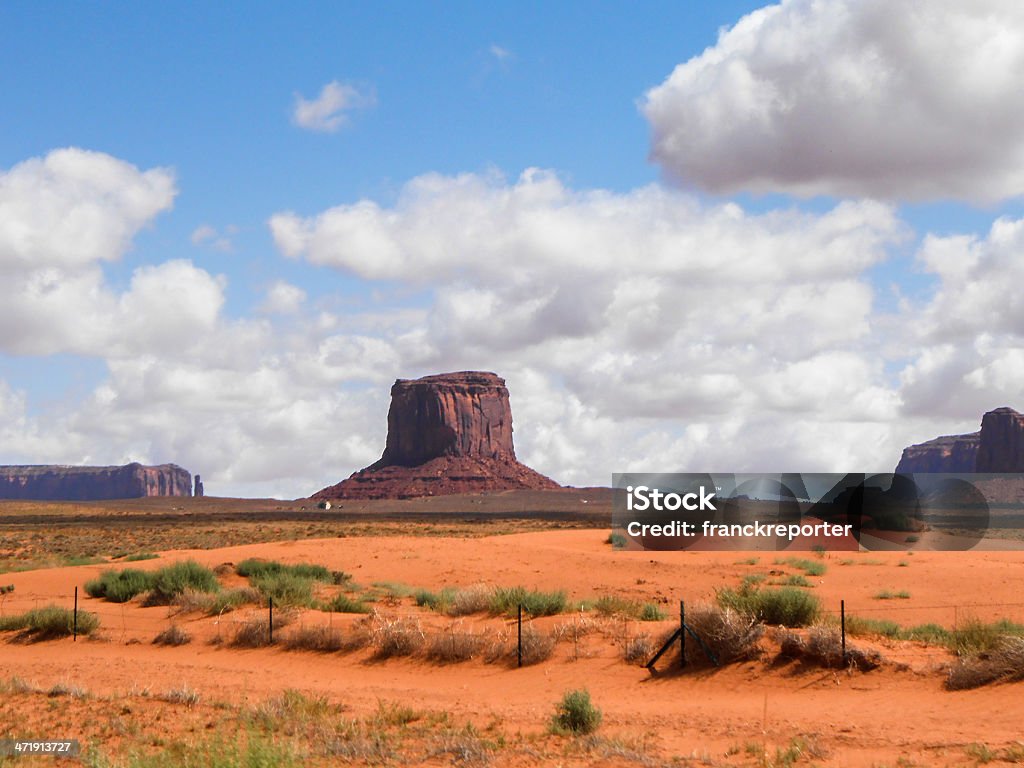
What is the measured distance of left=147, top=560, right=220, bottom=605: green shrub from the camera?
2778cm

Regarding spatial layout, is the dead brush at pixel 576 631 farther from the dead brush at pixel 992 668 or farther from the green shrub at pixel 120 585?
the green shrub at pixel 120 585

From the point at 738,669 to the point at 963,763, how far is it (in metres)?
6.30

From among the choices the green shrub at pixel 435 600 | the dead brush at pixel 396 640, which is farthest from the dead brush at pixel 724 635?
the green shrub at pixel 435 600

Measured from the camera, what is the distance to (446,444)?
184000mm

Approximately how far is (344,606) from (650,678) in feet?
33.3

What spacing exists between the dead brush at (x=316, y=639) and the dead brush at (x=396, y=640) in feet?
2.71

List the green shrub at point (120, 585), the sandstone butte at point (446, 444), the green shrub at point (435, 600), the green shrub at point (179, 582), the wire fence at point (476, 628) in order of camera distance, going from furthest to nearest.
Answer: the sandstone butte at point (446, 444) → the green shrub at point (120, 585) → the green shrub at point (179, 582) → the green shrub at point (435, 600) → the wire fence at point (476, 628)

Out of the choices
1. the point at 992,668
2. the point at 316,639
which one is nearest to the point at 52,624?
the point at 316,639

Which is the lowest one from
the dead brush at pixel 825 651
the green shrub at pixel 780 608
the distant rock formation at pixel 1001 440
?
the dead brush at pixel 825 651

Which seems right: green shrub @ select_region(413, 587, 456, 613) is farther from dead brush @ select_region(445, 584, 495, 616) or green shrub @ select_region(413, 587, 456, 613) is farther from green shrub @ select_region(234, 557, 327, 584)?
green shrub @ select_region(234, 557, 327, 584)

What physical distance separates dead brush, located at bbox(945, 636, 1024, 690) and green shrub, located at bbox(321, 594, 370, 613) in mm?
14262

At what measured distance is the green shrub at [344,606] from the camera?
82.0 feet

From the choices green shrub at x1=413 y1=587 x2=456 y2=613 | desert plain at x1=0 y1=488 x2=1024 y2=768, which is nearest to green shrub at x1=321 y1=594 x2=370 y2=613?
desert plain at x1=0 y1=488 x2=1024 y2=768

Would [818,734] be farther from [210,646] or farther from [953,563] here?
[953,563]
